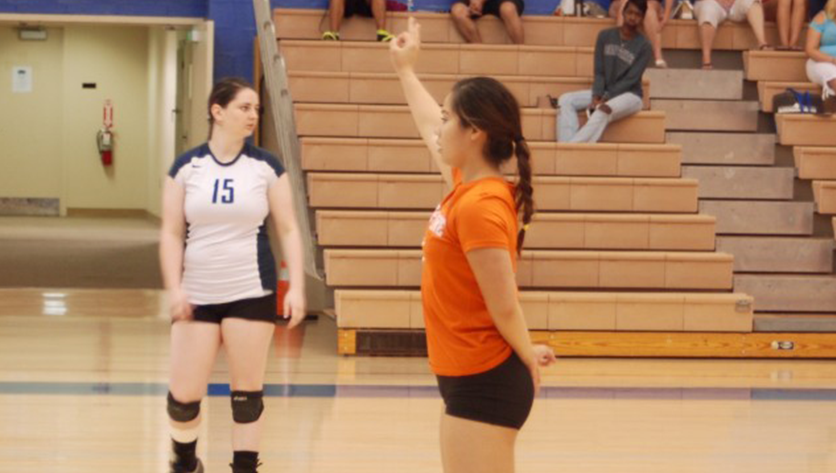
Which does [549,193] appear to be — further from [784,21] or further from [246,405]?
[246,405]

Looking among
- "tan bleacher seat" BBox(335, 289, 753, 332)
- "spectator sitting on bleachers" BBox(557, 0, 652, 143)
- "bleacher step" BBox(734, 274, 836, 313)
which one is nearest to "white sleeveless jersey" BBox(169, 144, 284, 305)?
"tan bleacher seat" BBox(335, 289, 753, 332)

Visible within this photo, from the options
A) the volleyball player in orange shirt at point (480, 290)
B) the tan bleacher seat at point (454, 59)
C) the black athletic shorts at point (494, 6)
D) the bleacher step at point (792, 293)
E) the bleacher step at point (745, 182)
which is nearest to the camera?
the volleyball player in orange shirt at point (480, 290)

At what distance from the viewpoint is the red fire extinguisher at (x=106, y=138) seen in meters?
20.2

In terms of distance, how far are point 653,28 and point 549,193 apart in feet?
7.13

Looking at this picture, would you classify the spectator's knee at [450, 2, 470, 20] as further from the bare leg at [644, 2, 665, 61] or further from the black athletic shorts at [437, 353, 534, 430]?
the black athletic shorts at [437, 353, 534, 430]

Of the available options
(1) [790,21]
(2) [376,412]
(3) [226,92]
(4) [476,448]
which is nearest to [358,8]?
(1) [790,21]

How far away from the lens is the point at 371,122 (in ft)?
32.3

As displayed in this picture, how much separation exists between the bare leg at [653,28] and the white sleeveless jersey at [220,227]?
258 inches

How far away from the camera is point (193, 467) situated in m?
4.95

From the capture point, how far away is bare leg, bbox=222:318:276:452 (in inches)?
185

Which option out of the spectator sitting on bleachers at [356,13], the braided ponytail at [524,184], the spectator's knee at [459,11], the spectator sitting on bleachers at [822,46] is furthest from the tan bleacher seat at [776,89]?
the braided ponytail at [524,184]

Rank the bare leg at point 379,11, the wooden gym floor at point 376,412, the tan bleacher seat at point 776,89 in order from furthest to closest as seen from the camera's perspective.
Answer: the bare leg at point 379,11 → the tan bleacher seat at point 776,89 → the wooden gym floor at point 376,412

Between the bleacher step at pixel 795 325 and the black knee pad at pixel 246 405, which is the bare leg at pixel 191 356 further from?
the bleacher step at pixel 795 325

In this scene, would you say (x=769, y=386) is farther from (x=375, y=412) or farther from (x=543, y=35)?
(x=543, y=35)
